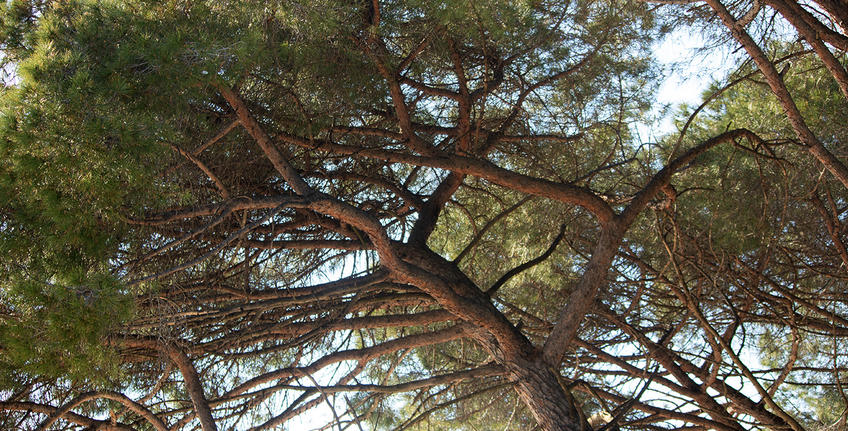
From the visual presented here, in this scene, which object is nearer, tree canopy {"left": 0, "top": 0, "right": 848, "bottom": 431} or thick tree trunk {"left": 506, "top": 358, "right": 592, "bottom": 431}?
tree canopy {"left": 0, "top": 0, "right": 848, "bottom": 431}

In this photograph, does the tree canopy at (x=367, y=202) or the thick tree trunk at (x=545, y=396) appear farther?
the thick tree trunk at (x=545, y=396)

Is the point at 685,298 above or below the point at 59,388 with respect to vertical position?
below

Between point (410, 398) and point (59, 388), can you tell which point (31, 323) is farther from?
point (410, 398)

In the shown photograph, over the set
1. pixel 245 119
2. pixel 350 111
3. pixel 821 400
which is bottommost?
pixel 821 400

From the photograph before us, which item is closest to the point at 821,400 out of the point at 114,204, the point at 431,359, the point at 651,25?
the point at 431,359

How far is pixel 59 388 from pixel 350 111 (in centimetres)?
202

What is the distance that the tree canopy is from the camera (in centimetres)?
240

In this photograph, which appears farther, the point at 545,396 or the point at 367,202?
the point at 367,202

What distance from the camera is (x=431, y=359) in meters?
5.84

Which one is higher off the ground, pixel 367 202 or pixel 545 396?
pixel 367 202

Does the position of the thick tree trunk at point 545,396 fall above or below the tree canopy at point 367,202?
below

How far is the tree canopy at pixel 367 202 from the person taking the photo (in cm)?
240

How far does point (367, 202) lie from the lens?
4.57 metres

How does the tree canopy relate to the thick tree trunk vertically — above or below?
above
